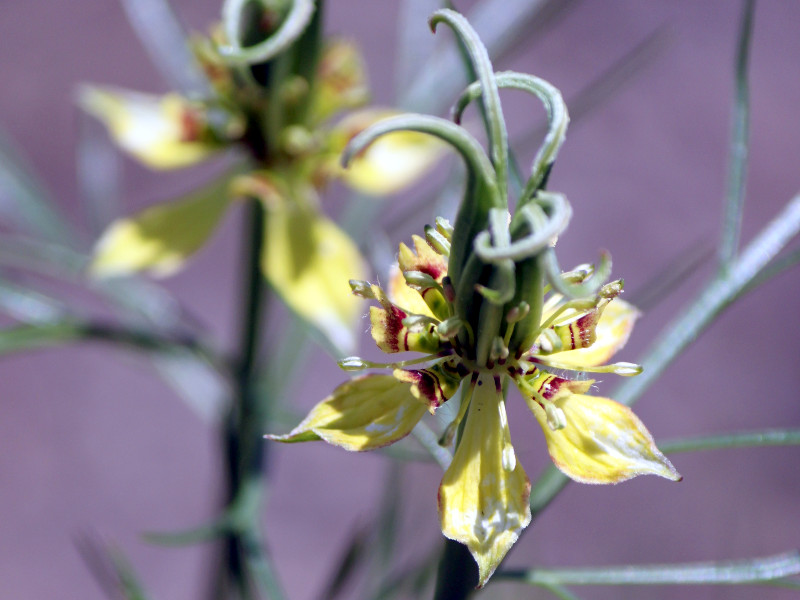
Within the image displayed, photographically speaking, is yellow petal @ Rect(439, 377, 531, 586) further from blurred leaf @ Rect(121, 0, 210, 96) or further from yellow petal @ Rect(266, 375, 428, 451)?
blurred leaf @ Rect(121, 0, 210, 96)

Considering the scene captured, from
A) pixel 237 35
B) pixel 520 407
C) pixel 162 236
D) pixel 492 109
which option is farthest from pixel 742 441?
pixel 520 407

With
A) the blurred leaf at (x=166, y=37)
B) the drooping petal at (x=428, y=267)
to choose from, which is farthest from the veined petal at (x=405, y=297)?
the blurred leaf at (x=166, y=37)

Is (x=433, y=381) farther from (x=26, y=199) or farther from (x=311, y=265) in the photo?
(x=26, y=199)

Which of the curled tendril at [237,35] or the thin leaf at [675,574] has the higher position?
the curled tendril at [237,35]

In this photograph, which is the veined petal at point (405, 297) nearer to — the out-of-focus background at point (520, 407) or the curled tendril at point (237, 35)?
Result: the curled tendril at point (237, 35)

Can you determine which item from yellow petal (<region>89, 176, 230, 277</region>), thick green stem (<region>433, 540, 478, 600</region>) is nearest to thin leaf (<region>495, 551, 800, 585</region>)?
thick green stem (<region>433, 540, 478, 600</region>)

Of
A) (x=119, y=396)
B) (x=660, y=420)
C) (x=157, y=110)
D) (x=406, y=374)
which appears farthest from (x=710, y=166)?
(x=406, y=374)
